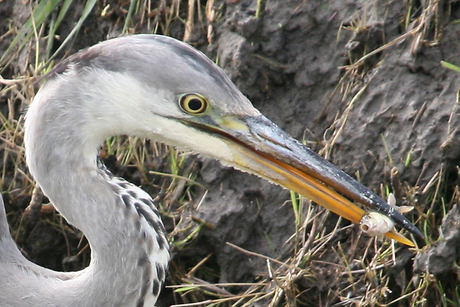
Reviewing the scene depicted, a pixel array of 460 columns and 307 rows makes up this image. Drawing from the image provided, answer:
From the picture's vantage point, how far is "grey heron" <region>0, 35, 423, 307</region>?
1950 mm

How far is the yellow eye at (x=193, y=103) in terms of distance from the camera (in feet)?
6.40

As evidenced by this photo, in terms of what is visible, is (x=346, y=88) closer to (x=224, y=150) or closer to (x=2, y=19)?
(x=224, y=150)

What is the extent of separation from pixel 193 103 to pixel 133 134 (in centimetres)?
21

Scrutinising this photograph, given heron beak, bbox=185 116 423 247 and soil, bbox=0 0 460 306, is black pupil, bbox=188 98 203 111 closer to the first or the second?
heron beak, bbox=185 116 423 247

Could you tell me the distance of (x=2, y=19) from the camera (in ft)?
12.1

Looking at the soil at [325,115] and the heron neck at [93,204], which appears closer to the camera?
the heron neck at [93,204]

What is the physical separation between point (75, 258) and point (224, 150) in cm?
135

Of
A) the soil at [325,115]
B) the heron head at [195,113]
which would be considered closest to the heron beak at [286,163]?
the heron head at [195,113]

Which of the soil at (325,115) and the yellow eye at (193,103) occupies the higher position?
the yellow eye at (193,103)

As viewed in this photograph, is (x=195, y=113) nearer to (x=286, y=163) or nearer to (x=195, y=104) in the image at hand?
(x=195, y=104)

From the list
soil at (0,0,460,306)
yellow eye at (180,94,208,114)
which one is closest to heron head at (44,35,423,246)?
yellow eye at (180,94,208,114)

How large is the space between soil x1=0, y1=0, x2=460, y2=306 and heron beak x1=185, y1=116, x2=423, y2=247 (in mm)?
710

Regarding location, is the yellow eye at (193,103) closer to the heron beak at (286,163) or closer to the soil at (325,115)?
the heron beak at (286,163)

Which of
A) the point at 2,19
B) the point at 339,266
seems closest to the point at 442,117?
the point at 339,266
